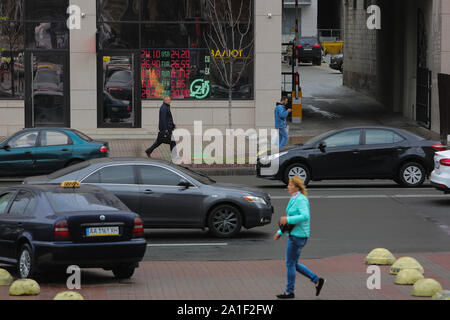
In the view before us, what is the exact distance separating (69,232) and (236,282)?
2221mm

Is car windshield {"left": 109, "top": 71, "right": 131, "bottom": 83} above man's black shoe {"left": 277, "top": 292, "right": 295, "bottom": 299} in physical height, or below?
above

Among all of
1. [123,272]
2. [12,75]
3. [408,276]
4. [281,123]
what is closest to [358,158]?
[281,123]

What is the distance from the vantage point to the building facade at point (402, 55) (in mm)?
30547

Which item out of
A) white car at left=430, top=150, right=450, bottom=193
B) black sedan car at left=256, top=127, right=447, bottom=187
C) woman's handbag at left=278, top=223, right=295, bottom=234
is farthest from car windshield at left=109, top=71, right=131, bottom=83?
woman's handbag at left=278, top=223, right=295, bottom=234

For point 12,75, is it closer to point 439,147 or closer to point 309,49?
point 439,147

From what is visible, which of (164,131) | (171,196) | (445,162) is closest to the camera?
(171,196)

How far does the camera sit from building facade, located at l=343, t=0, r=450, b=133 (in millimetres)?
30547

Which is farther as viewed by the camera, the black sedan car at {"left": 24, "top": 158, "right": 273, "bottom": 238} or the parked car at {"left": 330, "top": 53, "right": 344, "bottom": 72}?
the parked car at {"left": 330, "top": 53, "right": 344, "bottom": 72}

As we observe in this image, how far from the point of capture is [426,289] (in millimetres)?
10297

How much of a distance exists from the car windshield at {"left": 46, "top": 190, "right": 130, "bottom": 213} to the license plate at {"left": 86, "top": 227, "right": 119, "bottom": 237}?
296 mm

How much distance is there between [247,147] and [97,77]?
5621 mm

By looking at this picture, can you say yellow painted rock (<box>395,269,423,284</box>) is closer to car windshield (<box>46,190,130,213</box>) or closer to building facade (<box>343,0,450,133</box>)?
car windshield (<box>46,190,130,213</box>)

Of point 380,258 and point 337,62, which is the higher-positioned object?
point 337,62

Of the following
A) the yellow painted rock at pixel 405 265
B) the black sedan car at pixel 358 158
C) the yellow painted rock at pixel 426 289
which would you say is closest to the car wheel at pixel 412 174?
the black sedan car at pixel 358 158
